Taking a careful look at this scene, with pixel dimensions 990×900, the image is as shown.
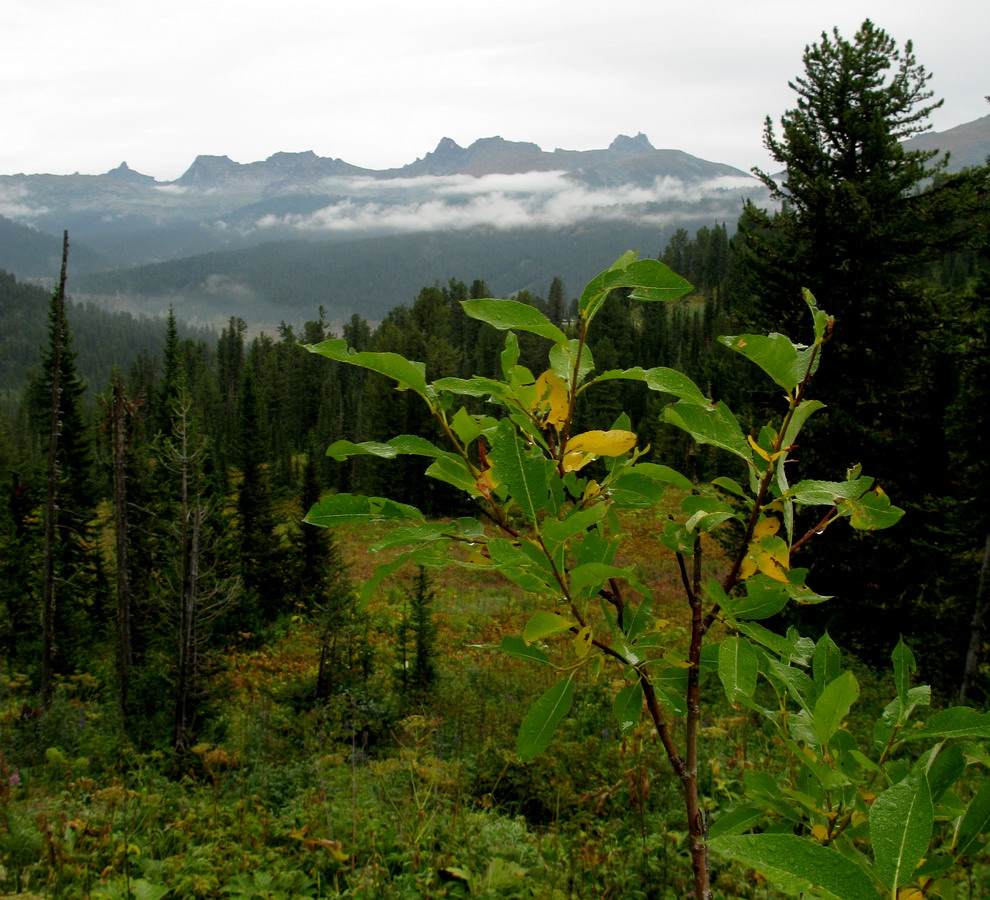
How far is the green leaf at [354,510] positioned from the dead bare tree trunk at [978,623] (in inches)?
433

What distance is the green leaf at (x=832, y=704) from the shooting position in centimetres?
82

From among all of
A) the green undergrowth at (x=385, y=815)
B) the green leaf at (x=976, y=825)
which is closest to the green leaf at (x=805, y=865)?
the green leaf at (x=976, y=825)

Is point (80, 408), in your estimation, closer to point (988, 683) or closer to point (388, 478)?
point (388, 478)

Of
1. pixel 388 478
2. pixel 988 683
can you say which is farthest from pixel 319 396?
pixel 988 683

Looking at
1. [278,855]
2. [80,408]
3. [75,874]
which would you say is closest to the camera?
[75,874]

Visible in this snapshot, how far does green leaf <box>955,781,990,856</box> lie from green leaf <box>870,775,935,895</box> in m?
0.26

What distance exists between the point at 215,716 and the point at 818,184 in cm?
1266

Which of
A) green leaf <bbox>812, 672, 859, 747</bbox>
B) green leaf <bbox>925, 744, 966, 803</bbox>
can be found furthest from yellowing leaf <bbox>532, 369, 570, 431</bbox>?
green leaf <bbox>925, 744, 966, 803</bbox>

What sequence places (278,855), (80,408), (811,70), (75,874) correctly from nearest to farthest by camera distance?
(75,874), (278,855), (811,70), (80,408)

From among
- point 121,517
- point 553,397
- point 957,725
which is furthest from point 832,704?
point 121,517

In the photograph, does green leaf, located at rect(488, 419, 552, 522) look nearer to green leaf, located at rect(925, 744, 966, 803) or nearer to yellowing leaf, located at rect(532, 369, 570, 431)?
yellowing leaf, located at rect(532, 369, 570, 431)

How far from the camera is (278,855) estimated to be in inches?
155

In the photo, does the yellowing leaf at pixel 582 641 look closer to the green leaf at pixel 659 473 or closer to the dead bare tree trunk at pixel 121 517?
the green leaf at pixel 659 473

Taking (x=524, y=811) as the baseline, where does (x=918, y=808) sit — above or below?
above
